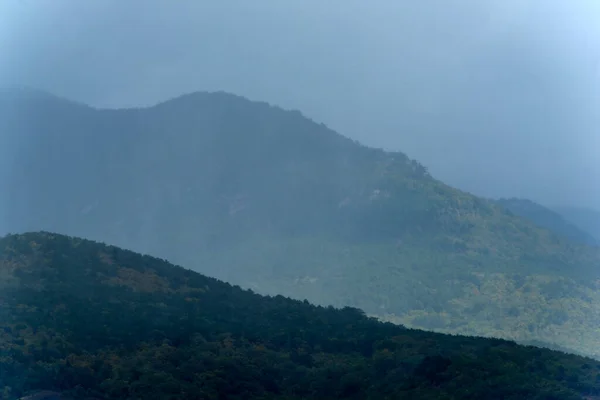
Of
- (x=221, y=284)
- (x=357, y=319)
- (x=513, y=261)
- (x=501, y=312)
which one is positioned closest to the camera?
(x=357, y=319)

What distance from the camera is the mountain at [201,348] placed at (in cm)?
5044

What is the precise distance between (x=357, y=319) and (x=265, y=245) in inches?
4344

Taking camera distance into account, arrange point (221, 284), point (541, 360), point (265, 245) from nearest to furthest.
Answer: point (541, 360) < point (221, 284) < point (265, 245)

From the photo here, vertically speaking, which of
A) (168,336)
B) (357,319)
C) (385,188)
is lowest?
(168,336)

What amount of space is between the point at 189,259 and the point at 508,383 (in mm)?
150742

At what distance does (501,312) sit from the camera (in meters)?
144

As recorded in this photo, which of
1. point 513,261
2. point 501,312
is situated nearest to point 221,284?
point 501,312

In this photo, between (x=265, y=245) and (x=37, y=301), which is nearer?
(x=37, y=301)

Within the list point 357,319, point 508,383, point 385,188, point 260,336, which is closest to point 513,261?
point 385,188

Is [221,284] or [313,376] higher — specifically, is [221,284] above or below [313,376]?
above

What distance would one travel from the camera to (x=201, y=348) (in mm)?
59906

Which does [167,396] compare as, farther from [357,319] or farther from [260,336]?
[357,319]

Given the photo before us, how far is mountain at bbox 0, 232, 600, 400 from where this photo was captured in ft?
165

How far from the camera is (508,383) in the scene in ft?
164
